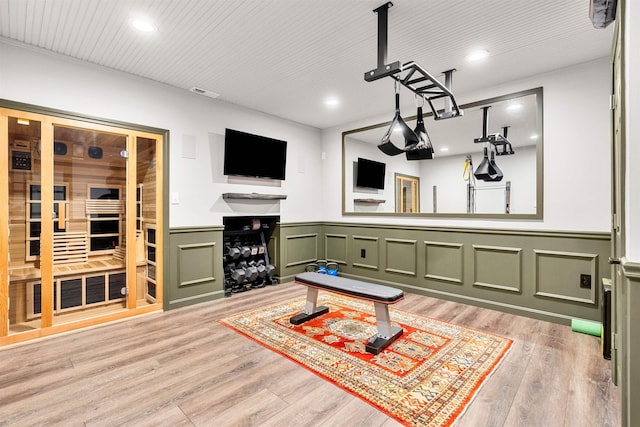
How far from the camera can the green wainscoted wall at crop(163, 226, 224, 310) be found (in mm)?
3883

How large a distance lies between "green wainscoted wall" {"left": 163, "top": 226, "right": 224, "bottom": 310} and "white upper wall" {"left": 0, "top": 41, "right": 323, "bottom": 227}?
17 cm

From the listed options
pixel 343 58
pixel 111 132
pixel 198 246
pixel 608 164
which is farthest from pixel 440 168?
pixel 111 132

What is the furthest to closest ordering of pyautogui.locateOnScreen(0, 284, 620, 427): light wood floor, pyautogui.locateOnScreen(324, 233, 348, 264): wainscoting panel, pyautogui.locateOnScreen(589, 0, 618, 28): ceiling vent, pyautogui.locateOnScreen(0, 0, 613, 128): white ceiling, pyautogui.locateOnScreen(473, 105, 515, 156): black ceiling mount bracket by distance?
1. pyautogui.locateOnScreen(324, 233, 348, 264): wainscoting panel
2. pyautogui.locateOnScreen(473, 105, 515, 156): black ceiling mount bracket
3. pyautogui.locateOnScreen(0, 0, 613, 128): white ceiling
4. pyautogui.locateOnScreen(0, 284, 620, 427): light wood floor
5. pyautogui.locateOnScreen(589, 0, 618, 28): ceiling vent

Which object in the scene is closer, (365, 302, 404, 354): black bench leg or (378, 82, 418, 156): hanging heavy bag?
(365, 302, 404, 354): black bench leg

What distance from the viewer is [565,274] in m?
3.33

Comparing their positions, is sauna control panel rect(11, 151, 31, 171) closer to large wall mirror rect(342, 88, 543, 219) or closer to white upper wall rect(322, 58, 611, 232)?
large wall mirror rect(342, 88, 543, 219)

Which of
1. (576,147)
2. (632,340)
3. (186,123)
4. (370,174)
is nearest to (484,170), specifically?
(576,147)

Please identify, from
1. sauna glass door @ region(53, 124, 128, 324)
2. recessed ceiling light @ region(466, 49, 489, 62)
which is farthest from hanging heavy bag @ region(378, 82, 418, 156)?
sauna glass door @ region(53, 124, 128, 324)

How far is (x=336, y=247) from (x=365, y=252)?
2.08ft

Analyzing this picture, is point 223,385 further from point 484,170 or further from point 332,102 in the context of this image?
point 484,170

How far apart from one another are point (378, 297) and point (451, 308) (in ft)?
5.47

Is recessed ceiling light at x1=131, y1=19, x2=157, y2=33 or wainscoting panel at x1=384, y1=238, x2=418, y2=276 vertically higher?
recessed ceiling light at x1=131, y1=19, x2=157, y2=33

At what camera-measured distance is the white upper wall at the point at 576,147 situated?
3.12 metres

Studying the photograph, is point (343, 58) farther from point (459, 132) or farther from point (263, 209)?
point (263, 209)
